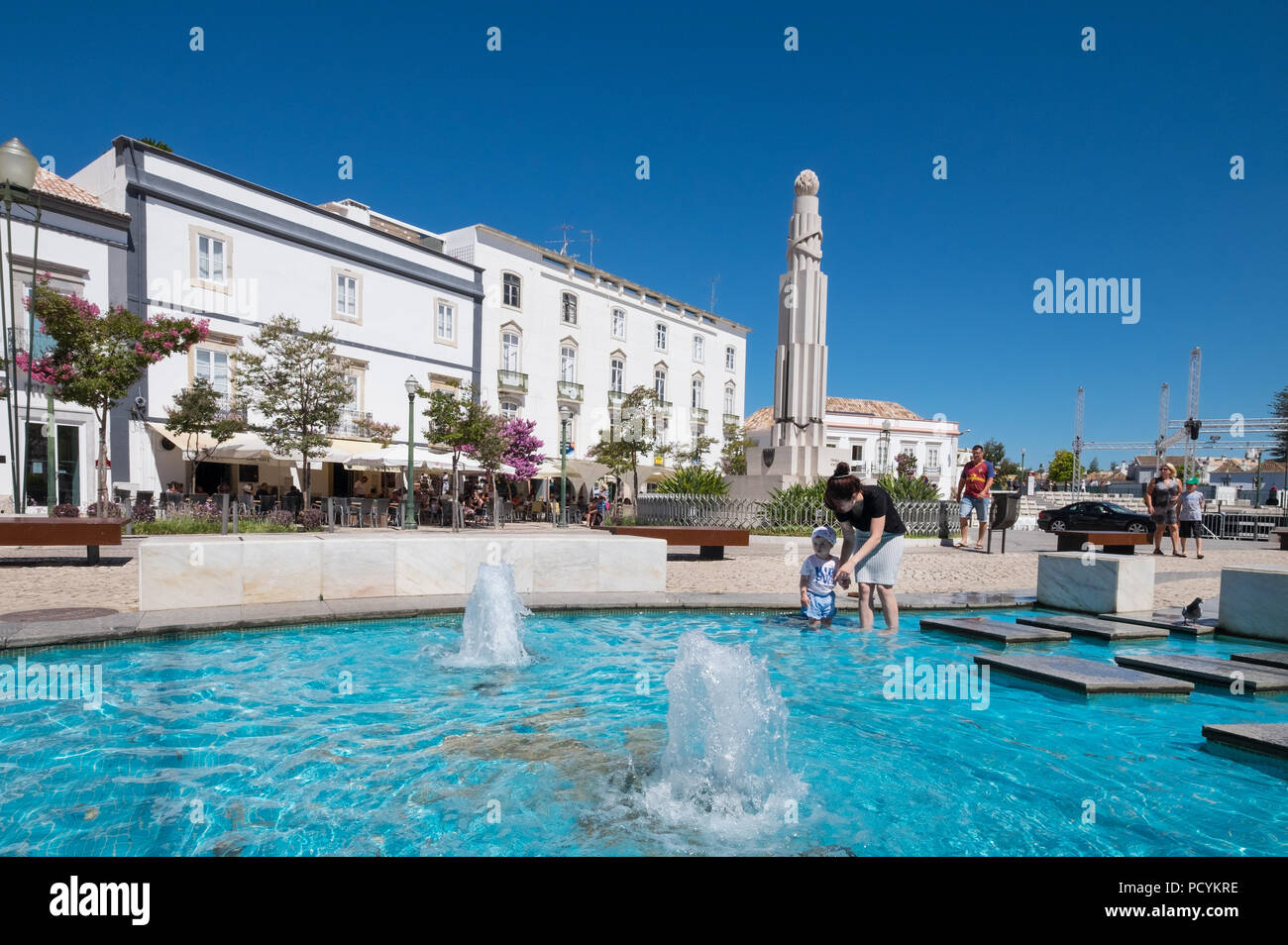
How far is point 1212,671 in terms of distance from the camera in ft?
18.5

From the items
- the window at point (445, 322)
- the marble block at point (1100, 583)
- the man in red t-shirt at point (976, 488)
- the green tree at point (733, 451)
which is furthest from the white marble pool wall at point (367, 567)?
the green tree at point (733, 451)

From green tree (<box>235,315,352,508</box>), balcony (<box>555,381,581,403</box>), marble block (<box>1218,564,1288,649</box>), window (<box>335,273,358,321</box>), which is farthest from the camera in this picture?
balcony (<box>555,381,581,403</box>)

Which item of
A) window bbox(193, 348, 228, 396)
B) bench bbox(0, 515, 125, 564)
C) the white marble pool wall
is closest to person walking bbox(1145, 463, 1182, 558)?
the white marble pool wall

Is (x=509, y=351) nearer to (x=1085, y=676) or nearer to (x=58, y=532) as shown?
(x=58, y=532)

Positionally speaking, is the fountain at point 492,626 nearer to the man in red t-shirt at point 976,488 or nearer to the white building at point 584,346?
the man in red t-shirt at point 976,488

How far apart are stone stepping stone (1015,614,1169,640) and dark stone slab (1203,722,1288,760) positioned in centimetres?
325

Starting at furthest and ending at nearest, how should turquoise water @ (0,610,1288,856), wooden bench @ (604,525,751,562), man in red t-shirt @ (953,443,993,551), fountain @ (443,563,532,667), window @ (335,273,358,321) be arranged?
window @ (335,273,358,321) < man in red t-shirt @ (953,443,993,551) < wooden bench @ (604,525,751,562) < fountain @ (443,563,532,667) < turquoise water @ (0,610,1288,856)

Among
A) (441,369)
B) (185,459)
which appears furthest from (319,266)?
(185,459)

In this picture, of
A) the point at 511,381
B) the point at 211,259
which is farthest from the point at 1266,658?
the point at 511,381

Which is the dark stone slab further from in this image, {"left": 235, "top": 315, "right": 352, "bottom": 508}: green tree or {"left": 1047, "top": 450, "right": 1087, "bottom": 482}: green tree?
{"left": 1047, "top": 450, "right": 1087, "bottom": 482}: green tree

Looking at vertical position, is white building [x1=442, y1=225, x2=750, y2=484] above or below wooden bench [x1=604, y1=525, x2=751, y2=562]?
above

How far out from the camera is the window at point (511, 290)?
1379 inches

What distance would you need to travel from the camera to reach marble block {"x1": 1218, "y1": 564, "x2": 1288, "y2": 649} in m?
7.34

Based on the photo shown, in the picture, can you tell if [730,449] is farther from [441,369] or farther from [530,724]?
[530,724]
